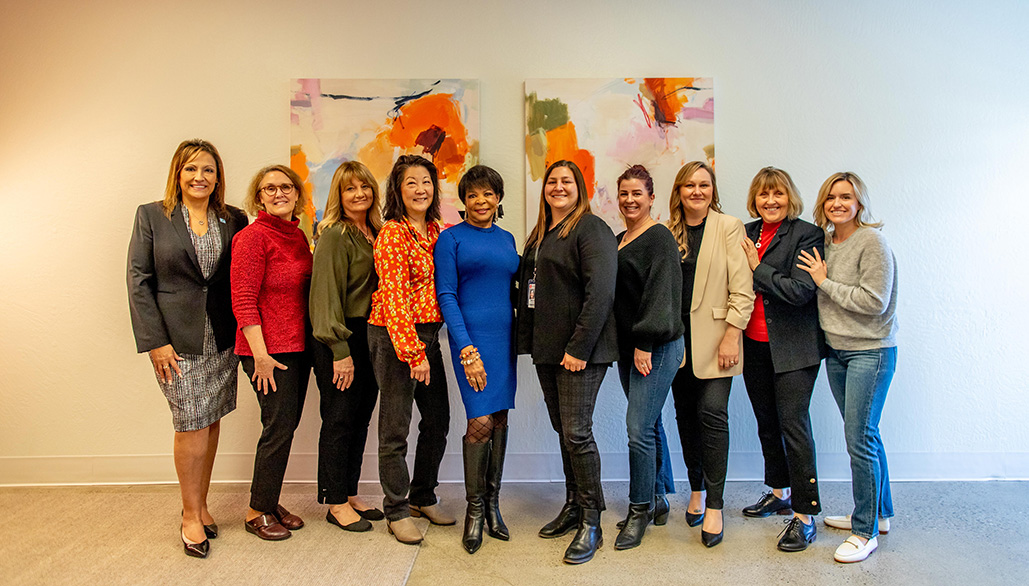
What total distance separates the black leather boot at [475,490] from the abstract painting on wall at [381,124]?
146 cm

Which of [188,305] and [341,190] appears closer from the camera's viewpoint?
[188,305]

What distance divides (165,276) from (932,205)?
13.0ft

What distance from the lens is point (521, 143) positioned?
3219 mm

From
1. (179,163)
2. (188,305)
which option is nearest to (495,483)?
(188,305)

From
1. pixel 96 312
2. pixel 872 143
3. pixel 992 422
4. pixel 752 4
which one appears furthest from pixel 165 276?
pixel 992 422

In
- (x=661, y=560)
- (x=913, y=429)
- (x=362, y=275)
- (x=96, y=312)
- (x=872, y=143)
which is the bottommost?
(x=661, y=560)

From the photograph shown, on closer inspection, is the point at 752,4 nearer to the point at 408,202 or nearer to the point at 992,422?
the point at 408,202

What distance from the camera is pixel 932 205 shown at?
3.18 m

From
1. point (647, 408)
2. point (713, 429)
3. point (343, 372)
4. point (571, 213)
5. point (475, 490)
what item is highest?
point (571, 213)

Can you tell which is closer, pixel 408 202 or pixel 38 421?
pixel 408 202

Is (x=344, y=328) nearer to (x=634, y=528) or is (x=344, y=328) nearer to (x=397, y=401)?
(x=397, y=401)

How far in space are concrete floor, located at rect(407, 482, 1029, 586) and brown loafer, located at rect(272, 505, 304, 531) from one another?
0.64m

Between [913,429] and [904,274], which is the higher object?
[904,274]

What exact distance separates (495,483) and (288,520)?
40.5 inches
